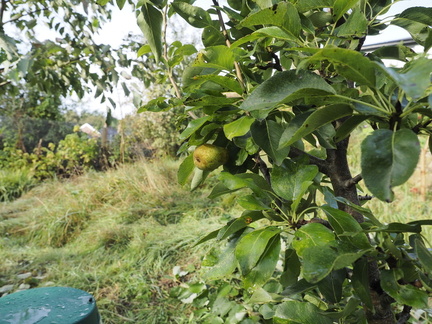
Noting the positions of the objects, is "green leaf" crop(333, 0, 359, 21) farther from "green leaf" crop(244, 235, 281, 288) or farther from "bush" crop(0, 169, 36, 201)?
"bush" crop(0, 169, 36, 201)

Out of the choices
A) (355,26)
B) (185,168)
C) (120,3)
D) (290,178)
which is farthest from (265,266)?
(120,3)

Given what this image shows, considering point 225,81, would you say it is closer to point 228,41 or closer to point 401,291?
point 228,41

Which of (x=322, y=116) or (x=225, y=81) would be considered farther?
(x=225, y=81)

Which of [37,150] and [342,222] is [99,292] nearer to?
[342,222]

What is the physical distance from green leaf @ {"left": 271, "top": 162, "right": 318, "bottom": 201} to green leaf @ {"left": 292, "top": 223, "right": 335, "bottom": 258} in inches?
2.6

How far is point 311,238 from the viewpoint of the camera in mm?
440

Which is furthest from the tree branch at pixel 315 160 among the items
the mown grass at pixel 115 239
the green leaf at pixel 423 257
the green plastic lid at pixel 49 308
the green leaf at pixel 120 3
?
the mown grass at pixel 115 239

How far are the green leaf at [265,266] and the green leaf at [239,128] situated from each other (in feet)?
0.51

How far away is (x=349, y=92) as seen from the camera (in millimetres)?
466

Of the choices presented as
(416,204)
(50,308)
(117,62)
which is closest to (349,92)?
(50,308)

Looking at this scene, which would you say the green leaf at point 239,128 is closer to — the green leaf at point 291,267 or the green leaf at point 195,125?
the green leaf at point 195,125

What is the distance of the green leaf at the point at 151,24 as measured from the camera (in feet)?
1.93

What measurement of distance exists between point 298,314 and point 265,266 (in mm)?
96

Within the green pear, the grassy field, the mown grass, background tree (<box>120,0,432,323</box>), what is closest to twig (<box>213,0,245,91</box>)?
background tree (<box>120,0,432,323</box>)
